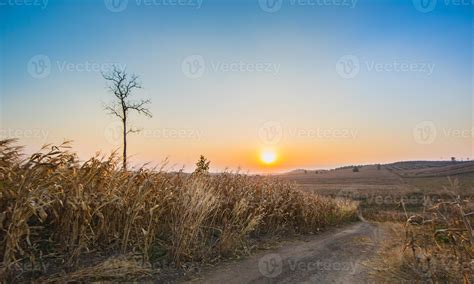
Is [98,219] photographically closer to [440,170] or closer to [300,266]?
[300,266]

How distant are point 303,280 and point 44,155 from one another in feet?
15.2

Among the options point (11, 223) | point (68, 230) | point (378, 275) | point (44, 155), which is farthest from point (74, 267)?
point (378, 275)

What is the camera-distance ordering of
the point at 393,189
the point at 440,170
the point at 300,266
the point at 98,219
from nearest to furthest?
the point at 98,219
the point at 300,266
the point at 393,189
the point at 440,170

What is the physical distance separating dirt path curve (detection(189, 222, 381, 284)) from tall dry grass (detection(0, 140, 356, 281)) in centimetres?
62

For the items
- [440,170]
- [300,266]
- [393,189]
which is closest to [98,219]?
[300,266]

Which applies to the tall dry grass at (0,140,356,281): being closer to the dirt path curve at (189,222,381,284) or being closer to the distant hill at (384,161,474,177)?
the dirt path curve at (189,222,381,284)

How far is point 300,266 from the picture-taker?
255 inches

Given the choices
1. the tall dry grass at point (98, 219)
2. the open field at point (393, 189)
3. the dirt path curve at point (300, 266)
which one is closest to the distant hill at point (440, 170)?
the open field at point (393, 189)

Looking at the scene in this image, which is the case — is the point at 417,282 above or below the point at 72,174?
below

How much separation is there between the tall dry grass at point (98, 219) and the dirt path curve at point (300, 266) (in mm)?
619

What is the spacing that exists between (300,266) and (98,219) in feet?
12.7

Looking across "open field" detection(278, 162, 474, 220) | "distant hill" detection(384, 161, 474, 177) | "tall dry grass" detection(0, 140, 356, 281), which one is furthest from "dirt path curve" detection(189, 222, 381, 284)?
"distant hill" detection(384, 161, 474, 177)

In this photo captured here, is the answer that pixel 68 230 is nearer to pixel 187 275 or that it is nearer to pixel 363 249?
pixel 187 275

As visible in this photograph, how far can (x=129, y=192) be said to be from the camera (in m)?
6.18
